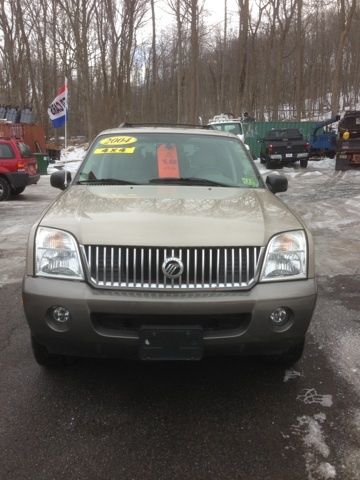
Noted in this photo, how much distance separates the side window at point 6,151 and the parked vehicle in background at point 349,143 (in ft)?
40.1

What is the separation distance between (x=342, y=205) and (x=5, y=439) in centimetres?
1089

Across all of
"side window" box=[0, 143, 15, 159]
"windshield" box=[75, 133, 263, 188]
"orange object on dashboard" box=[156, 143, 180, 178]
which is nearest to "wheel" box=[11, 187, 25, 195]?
"side window" box=[0, 143, 15, 159]

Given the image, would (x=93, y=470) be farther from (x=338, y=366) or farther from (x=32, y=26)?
(x=32, y=26)

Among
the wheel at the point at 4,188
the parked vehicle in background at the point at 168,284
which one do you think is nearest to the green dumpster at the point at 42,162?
the wheel at the point at 4,188

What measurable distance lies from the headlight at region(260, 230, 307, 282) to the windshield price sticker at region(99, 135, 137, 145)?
2.15m

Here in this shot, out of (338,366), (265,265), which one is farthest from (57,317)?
(338,366)

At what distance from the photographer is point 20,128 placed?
24.6 meters

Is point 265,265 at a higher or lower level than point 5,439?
higher

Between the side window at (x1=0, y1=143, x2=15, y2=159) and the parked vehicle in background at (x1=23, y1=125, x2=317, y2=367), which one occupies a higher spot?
the side window at (x1=0, y1=143, x2=15, y2=159)

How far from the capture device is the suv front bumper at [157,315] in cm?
302

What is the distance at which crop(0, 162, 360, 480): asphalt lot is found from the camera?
Result: 280cm

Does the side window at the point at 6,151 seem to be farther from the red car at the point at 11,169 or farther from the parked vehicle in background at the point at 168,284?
the parked vehicle in background at the point at 168,284

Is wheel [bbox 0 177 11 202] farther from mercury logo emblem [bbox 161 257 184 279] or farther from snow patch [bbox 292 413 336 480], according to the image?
snow patch [bbox 292 413 336 480]

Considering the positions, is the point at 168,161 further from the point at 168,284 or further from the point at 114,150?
the point at 168,284
